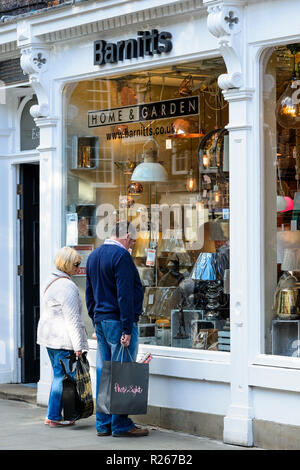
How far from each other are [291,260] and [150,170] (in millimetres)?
2253

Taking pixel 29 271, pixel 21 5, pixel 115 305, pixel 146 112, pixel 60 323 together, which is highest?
pixel 21 5

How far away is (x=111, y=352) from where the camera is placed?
8.99 m

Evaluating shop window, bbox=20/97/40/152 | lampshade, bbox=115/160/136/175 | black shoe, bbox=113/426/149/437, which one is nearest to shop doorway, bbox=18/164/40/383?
shop window, bbox=20/97/40/152

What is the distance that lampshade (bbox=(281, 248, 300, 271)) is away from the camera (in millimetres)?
8805

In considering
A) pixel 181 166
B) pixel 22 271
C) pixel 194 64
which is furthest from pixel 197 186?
pixel 22 271

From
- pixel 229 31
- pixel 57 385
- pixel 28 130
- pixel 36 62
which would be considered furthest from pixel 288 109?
pixel 28 130

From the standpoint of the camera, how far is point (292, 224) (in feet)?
29.1

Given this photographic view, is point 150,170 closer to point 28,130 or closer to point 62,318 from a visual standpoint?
point 62,318

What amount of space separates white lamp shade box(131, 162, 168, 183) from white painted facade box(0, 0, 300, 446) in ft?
3.07

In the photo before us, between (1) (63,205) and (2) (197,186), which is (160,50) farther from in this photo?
(1) (63,205)

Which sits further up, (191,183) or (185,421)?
(191,183)

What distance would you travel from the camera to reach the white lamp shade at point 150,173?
10.4 m

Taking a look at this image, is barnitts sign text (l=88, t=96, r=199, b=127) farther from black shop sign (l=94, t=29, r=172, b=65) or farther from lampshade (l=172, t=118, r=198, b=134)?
black shop sign (l=94, t=29, r=172, b=65)

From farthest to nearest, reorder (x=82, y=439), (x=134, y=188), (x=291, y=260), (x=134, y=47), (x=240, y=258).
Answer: (x=134, y=188)
(x=134, y=47)
(x=82, y=439)
(x=291, y=260)
(x=240, y=258)
